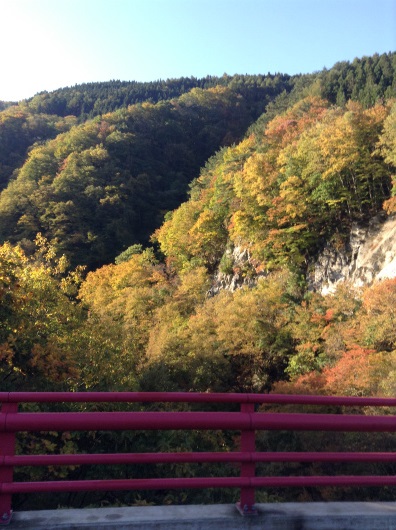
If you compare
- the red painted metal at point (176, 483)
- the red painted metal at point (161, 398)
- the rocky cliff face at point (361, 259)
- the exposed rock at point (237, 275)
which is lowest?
the exposed rock at point (237, 275)

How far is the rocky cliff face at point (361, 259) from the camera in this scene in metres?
28.4

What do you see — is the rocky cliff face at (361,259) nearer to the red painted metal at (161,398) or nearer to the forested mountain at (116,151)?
the red painted metal at (161,398)

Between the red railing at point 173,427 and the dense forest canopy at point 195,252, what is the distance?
4106 millimetres

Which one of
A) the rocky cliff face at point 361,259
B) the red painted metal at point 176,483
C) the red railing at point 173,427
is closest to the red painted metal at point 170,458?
the red railing at point 173,427

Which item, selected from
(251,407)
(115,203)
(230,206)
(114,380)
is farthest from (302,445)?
(115,203)

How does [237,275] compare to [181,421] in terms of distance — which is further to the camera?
[237,275]

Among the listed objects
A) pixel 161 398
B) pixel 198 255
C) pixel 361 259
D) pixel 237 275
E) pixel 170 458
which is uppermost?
pixel 161 398

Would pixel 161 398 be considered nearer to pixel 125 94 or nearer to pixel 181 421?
pixel 181 421

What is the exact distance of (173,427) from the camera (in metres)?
2.97

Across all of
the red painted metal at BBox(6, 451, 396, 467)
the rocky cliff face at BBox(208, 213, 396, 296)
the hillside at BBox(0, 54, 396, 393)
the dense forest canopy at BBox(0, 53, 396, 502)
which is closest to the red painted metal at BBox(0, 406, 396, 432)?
the red painted metal at BBox(6, 451, 396, 467)

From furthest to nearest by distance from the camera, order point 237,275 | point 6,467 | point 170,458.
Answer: point 237,275 → point 170,458 → point 6,467

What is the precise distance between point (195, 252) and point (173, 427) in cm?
4638

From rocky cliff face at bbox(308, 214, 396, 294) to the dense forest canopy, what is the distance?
1.63 metres

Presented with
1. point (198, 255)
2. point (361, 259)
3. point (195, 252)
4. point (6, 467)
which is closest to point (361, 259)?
point (361, 259)
